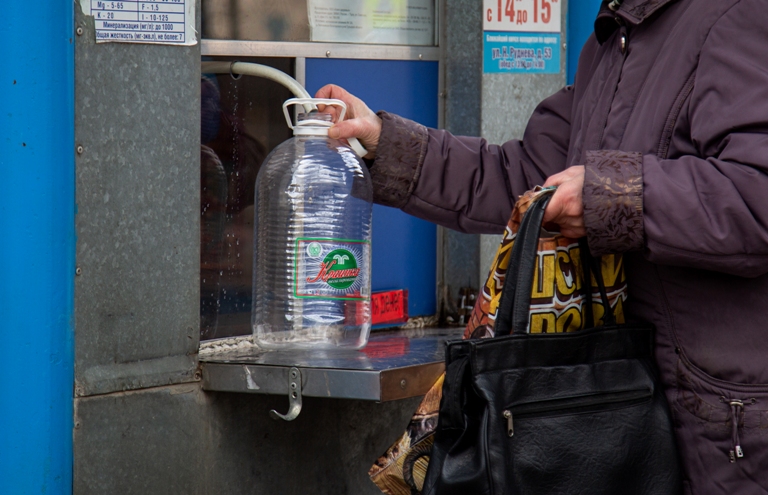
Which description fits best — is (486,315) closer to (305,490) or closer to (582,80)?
(582,80)

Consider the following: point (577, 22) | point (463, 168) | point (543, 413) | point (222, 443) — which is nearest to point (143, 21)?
point (463, 168)

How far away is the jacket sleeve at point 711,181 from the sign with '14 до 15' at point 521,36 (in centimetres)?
160

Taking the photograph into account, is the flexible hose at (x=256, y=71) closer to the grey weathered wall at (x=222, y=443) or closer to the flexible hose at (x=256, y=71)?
the flexible hose at (x=256, y=71)

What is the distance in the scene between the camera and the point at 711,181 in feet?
5.69

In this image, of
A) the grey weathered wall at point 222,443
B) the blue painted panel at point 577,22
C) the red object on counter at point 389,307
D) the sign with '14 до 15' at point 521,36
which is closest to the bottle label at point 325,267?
the grey weathered wall at point 222,443

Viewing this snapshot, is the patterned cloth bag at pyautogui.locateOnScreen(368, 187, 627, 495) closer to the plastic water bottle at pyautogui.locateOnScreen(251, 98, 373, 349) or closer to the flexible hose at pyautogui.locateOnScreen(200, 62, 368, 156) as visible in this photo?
the plastic water bottle at pyautogui.locateOnScreen(251, 98, 373, 349)

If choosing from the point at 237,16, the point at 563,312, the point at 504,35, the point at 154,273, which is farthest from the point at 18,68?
the point at 504,35

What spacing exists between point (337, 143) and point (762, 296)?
1.14 meters

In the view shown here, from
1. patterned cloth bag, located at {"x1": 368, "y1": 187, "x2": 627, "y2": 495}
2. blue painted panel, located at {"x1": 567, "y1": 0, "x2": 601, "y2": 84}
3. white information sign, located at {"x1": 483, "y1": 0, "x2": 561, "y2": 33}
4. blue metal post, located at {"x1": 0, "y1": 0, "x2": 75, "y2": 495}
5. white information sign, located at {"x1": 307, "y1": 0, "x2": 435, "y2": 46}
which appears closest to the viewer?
patterned cloth bag, located at {"x1": 368, "y1": 187, "x2": 627, "y2": 495}

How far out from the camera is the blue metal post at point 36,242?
7.11 feet

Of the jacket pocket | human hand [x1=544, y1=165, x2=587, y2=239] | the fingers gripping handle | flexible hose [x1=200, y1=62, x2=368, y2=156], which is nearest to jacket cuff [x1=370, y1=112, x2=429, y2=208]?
the fingers gripping handle

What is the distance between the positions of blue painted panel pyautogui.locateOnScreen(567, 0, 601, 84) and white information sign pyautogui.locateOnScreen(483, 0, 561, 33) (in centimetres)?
13

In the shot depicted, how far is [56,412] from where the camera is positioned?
2.27 metres

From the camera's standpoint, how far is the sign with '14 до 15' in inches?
132
